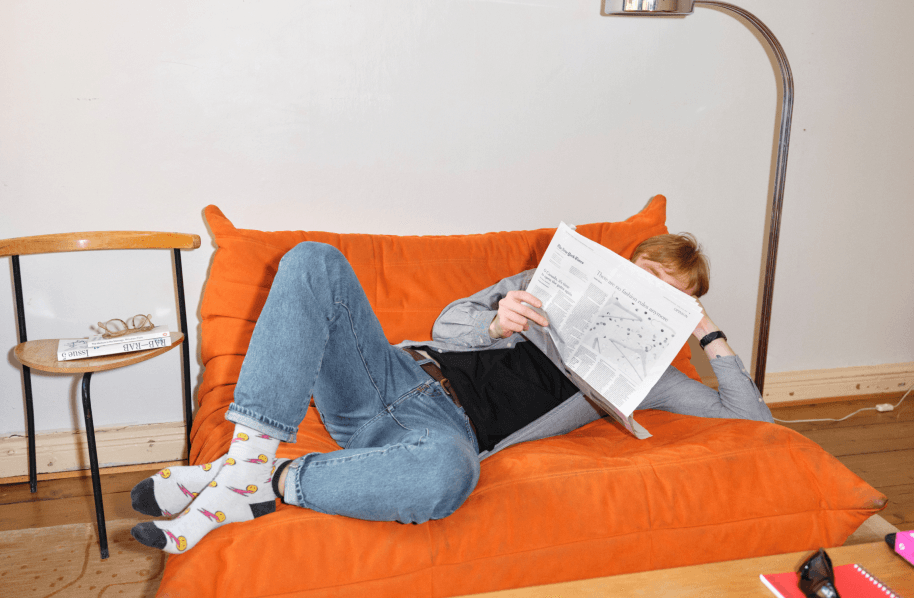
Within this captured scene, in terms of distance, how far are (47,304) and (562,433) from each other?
4.82 feet

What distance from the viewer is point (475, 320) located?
1.23 m

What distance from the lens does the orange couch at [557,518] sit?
0.91 meters

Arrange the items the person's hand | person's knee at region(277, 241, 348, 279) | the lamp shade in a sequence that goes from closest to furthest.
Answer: person's knee at region(277, 241, 348, 279) < the person's hand < the lamp shade

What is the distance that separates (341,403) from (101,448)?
1.09 meters

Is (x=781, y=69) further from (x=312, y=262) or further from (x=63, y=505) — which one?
(x=63, y=505)

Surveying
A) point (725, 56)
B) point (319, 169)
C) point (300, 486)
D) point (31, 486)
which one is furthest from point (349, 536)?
point (725, 56)

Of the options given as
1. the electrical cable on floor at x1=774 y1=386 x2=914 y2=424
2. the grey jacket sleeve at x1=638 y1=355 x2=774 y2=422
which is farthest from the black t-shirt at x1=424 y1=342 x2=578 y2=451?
the electrical cable on floor at x1=774 y1=386 x2=914 y2=424

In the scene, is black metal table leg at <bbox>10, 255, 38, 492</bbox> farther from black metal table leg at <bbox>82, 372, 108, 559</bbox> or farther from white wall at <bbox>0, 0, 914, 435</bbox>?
black metal table leg at <bbox>82, 372, 108, 559</bbox>

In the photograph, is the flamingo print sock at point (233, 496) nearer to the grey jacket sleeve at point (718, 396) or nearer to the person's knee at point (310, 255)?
the person's knee at point (310, 255)

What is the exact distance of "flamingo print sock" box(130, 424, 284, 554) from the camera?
0.89 meters

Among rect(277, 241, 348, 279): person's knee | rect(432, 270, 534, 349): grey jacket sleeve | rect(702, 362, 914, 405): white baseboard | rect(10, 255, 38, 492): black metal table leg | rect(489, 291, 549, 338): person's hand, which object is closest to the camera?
rect(277, 241, 348, 279): person's knee

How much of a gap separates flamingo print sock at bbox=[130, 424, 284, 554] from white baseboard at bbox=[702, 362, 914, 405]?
1788 millimetres

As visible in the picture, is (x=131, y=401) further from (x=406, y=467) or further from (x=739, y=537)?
(x=739, y=537)

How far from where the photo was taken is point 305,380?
0.96 meters
